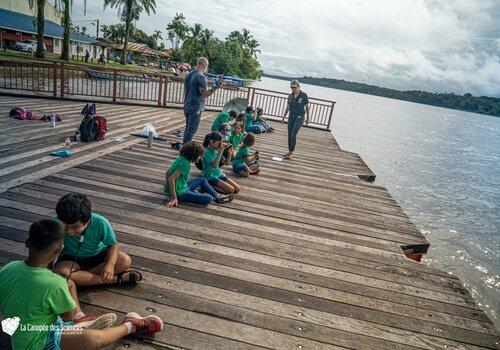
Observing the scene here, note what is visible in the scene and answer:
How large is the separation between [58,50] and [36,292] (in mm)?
64919

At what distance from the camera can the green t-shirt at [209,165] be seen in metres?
5.84

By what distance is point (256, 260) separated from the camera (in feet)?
13.1

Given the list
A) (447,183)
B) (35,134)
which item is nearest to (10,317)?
(35,134)

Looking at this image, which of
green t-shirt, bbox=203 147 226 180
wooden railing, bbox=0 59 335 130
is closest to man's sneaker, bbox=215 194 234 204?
green t-shirt, bbox=203 147 226 180

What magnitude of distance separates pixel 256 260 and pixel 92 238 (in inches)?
73.7

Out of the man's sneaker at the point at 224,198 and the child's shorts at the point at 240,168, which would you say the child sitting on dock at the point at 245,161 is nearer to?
the child's shorts at the point at 240,168

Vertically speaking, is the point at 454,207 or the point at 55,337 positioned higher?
the point at 55,337

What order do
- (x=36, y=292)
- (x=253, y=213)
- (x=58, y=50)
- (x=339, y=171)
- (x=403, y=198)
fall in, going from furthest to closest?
1. (x=58, y=50)
2. (x=403, y=198)
3. (x=339, y=171)
4. (x=253, y=213)
5. (x=36, y=292)

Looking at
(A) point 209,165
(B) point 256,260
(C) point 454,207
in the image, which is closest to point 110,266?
(B) point 256,260

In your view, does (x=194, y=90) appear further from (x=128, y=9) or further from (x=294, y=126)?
(x=128, y=9)

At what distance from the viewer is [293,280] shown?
12.2 ft

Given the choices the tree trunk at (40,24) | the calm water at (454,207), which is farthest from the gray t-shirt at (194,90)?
the tree trunk at (40,24)

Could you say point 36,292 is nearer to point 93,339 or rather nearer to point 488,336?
point 93,339

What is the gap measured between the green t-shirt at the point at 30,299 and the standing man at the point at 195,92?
5823mm
